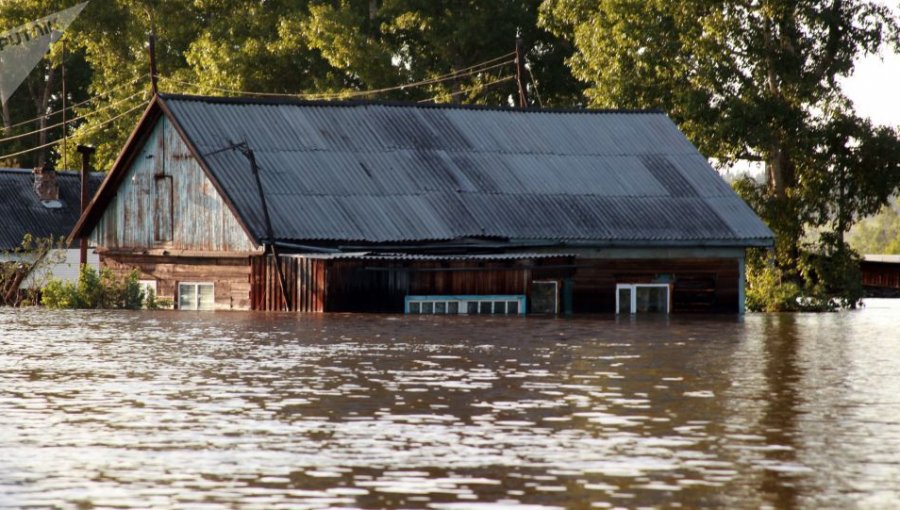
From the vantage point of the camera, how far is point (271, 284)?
140 ft

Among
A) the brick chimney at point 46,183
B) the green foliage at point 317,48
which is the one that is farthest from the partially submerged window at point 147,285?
the green foliage at point 317,48

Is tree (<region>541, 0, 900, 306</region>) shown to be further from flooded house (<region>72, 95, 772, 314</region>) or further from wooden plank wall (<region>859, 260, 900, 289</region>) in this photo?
wooden plank wall (<region>859, 260, 900, 289</region>)

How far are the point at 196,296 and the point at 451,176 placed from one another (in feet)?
25.8

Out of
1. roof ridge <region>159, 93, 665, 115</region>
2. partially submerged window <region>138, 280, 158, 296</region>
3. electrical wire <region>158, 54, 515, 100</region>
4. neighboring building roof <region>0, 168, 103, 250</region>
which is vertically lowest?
partially submerged window <region>138, 280, 158, 296</region>

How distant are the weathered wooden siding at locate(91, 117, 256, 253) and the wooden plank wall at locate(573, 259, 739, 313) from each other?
30.8 feet

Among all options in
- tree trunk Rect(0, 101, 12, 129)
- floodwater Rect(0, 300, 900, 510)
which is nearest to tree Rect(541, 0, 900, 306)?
floodwater Rect(0, 300, 900, 510)

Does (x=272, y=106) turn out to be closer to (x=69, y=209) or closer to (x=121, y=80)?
(x=69, y=209)

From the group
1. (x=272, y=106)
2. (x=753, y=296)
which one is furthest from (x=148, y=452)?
(x=753, y=296)

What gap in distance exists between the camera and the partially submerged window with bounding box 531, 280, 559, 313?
4450 cm

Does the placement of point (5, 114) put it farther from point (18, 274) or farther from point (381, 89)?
point (18, 274)

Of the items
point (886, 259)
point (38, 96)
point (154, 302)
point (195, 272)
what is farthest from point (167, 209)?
point (886, 259)

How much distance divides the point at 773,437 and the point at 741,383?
6307mm

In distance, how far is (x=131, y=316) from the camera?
133 feet

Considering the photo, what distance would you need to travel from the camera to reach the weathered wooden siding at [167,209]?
44969 millimetres
